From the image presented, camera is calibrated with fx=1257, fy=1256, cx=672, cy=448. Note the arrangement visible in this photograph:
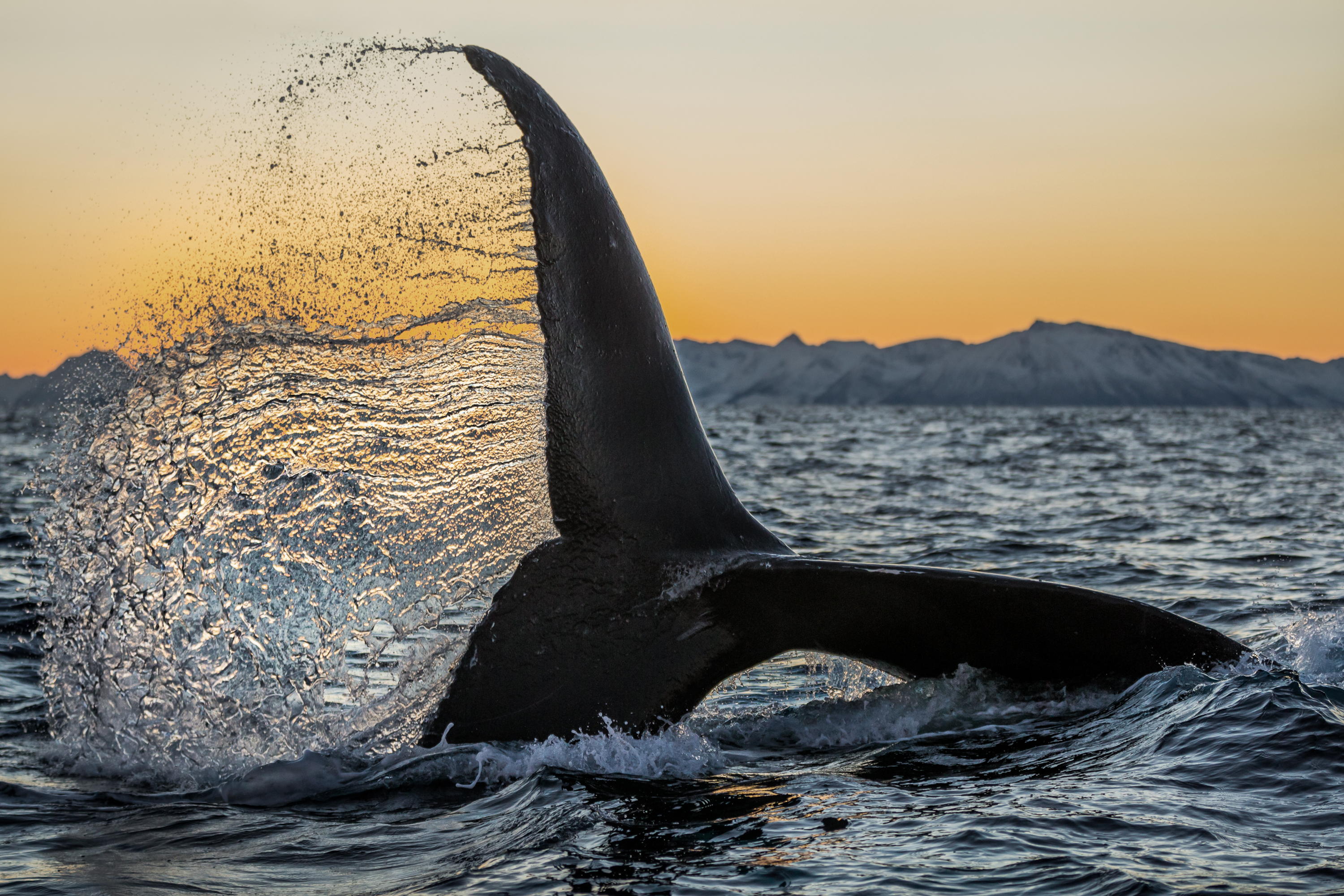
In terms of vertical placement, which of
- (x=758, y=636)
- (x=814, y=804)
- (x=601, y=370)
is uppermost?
(x=601, y=370)

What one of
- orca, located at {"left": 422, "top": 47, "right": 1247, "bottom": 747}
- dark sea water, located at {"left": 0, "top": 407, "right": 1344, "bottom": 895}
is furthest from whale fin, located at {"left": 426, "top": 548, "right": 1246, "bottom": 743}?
dark sea water, located at {"left": 0, "top": 407, "right": 1344, "bottom": 895}

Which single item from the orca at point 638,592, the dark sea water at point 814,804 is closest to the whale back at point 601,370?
the orca at point 638,592

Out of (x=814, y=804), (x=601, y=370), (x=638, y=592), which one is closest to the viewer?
(x=601, y=370)

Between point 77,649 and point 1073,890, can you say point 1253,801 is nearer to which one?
point 1073,890

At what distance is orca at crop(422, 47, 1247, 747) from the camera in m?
4.95

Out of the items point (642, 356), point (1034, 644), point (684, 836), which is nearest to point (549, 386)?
point (642, 356)

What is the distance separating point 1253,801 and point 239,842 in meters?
4.14

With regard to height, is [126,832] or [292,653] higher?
[292,653]

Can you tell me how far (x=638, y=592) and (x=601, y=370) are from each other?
0.94 metres

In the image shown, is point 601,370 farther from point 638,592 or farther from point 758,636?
point 758,636

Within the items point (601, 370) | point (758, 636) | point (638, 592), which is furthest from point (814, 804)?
point (601, 370)

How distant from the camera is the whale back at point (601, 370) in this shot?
196 inches

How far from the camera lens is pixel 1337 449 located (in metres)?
50.1

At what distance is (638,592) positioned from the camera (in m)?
5.26
